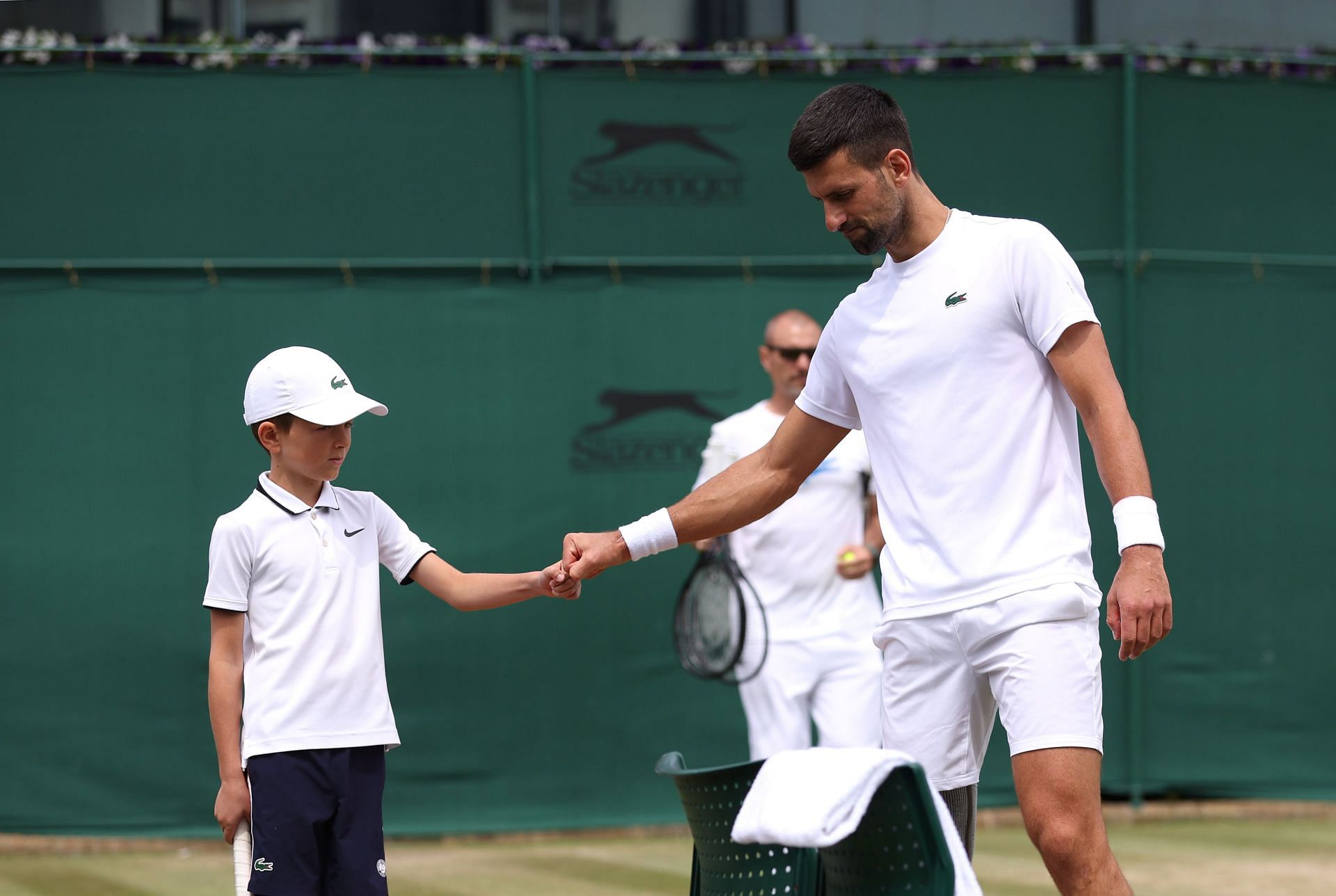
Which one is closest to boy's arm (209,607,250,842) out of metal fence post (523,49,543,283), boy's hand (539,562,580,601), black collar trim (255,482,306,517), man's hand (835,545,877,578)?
black collar trim (255,482,306,517)

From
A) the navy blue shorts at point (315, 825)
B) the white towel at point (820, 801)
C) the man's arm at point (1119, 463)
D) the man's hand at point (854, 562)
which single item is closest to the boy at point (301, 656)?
the navy blue shorts at point (315, 825)

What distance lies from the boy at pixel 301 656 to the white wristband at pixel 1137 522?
4.99ft

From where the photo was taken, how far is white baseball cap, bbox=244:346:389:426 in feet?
11.6

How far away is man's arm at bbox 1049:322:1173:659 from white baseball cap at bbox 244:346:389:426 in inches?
56.6

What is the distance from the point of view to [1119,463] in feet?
10.0

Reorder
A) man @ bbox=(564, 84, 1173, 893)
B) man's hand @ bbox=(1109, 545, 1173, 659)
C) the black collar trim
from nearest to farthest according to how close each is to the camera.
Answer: man's hand @ bbox=(1109, 545, 1173, 659)
man @ bbox=(564, 84, 1173, 893)
the black collar trim

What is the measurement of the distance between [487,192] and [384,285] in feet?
1.90

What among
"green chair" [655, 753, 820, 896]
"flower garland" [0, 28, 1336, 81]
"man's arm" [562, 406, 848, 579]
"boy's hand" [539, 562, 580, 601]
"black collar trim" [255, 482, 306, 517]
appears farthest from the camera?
"flower garland" [0, 28, 1336, 81]

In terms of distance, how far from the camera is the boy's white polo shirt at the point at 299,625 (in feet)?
11.2

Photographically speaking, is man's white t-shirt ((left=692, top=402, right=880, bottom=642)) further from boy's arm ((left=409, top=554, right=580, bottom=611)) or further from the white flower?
the white flower

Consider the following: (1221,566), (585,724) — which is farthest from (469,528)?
(1221,566)

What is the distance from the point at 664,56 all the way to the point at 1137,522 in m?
4.52

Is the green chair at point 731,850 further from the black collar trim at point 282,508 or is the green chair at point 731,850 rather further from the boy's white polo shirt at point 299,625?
the black collar trim at point 282,508

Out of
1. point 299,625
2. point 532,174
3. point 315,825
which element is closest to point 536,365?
point 532,174
